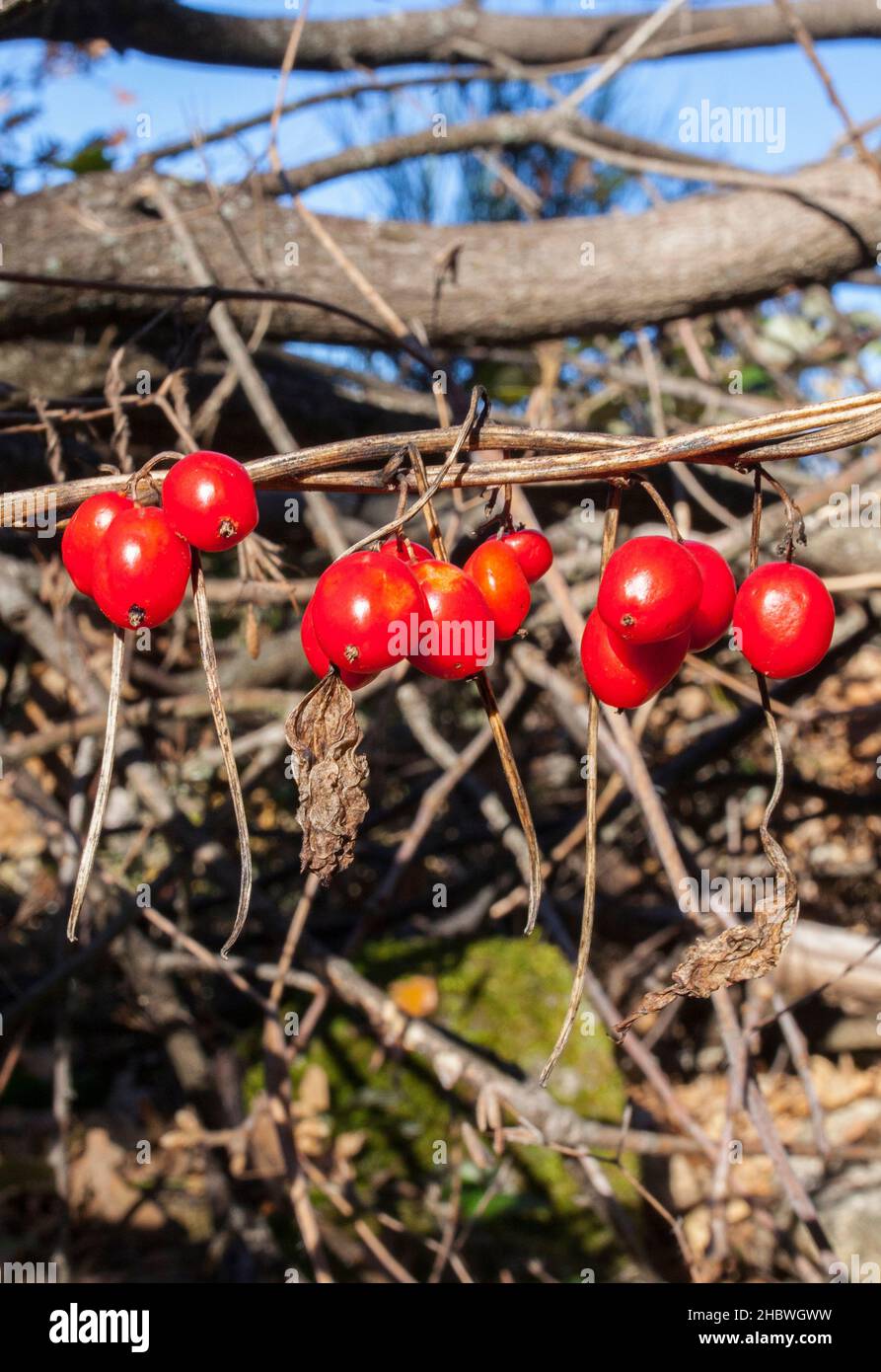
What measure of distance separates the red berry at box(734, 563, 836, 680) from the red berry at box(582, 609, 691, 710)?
1.8 inches

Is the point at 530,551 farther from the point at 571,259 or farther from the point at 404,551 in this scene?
the point at 571,259

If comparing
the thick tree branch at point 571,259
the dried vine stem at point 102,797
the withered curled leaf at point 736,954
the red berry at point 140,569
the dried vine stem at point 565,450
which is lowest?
the withered curled leaf at point 736,954

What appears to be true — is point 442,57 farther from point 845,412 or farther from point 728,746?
point 845,412

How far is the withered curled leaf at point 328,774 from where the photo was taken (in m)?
0.66

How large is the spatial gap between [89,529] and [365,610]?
21 cm

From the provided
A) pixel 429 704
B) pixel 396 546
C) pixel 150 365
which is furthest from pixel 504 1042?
pixel 396 546

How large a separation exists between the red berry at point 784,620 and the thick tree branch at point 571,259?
1.54m

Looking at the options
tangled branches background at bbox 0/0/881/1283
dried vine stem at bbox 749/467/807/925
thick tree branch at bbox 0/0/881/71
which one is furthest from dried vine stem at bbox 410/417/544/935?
thick tree branch at bbox 0/0/881/71

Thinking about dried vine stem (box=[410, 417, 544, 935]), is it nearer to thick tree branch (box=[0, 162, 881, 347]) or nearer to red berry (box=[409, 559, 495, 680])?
red berry (box=[409, 559, 495, 680])

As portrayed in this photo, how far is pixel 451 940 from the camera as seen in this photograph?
2.37 meters

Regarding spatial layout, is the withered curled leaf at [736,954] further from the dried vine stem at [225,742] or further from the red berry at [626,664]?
the dried vine stem at [225,742]

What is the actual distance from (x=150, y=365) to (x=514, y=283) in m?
0.76

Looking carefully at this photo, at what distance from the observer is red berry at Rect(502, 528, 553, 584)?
0.79 meters

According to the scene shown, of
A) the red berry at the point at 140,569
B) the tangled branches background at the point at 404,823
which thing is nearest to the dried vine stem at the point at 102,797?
the red berry at the point at 140,569
